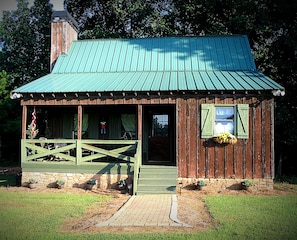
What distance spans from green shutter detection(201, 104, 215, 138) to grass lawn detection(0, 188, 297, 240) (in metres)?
2.29

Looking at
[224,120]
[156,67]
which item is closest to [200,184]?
[224,120]

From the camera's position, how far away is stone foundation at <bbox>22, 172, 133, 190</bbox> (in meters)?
11.1

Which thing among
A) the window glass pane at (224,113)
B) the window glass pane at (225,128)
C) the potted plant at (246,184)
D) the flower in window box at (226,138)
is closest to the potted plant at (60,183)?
the flower in window box at (226,138)

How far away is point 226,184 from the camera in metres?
11.0

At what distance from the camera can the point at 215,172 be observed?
1105 centimetres

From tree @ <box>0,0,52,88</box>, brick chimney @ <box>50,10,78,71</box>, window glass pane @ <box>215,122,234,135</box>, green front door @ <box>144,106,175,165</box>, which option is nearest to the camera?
window glass pane @ <box>215,122,234,135</box>

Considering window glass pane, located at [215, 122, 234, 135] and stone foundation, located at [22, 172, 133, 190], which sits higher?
window glass pane, located at [215, 122, 234, 135]

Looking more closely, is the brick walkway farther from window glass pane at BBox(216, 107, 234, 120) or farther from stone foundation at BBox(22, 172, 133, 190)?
window glass pane at BBox(216, 107, 234, 120)

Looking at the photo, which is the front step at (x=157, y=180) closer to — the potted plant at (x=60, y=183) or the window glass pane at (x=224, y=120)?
the window glass pane at (x=224, y=120)

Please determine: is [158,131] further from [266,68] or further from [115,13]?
[115,13]

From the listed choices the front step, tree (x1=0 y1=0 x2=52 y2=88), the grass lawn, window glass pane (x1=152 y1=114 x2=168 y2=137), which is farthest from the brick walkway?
tree (x1=0 y1=0 x2=52 y2=88)

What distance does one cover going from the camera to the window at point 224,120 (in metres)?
11.0

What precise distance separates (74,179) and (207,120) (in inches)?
214

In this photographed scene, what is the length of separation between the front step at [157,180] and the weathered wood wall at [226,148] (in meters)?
0.53
